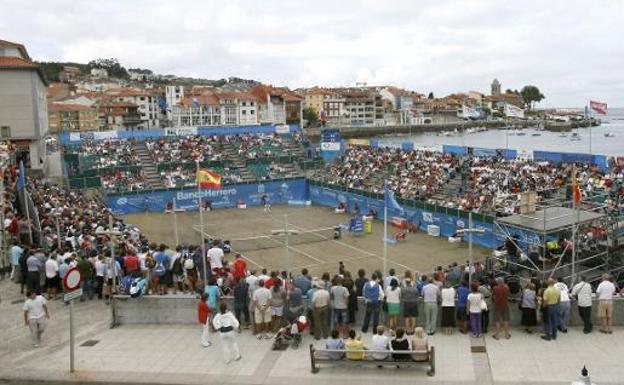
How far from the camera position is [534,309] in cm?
1307

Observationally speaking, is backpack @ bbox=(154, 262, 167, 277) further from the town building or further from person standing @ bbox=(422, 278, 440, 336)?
the town building

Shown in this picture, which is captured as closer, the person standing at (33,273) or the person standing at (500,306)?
the person standing at (500,306)

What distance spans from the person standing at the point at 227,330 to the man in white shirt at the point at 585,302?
23.3 ft

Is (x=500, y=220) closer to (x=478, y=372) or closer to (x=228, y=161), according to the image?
(x=478, y=372)

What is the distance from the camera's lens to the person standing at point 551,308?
12.5m

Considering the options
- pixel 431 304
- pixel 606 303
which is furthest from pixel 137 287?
pixel 606 303

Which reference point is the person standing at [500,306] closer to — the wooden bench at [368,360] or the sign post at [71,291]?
the wooden bench at [368,360]

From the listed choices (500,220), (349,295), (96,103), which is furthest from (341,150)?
(96,103)

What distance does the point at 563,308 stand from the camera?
510 inches

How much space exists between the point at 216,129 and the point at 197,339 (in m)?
43.8

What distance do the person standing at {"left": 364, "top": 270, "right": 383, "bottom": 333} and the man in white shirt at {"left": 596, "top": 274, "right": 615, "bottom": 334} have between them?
4525mm

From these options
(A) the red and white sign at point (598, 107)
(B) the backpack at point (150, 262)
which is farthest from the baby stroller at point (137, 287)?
(A) the red and white sign at point (598, 107)

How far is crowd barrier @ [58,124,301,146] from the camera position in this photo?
5048 cm

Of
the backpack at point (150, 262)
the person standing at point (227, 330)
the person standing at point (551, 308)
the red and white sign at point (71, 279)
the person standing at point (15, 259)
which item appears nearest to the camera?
the person standing at point (227, 330)
